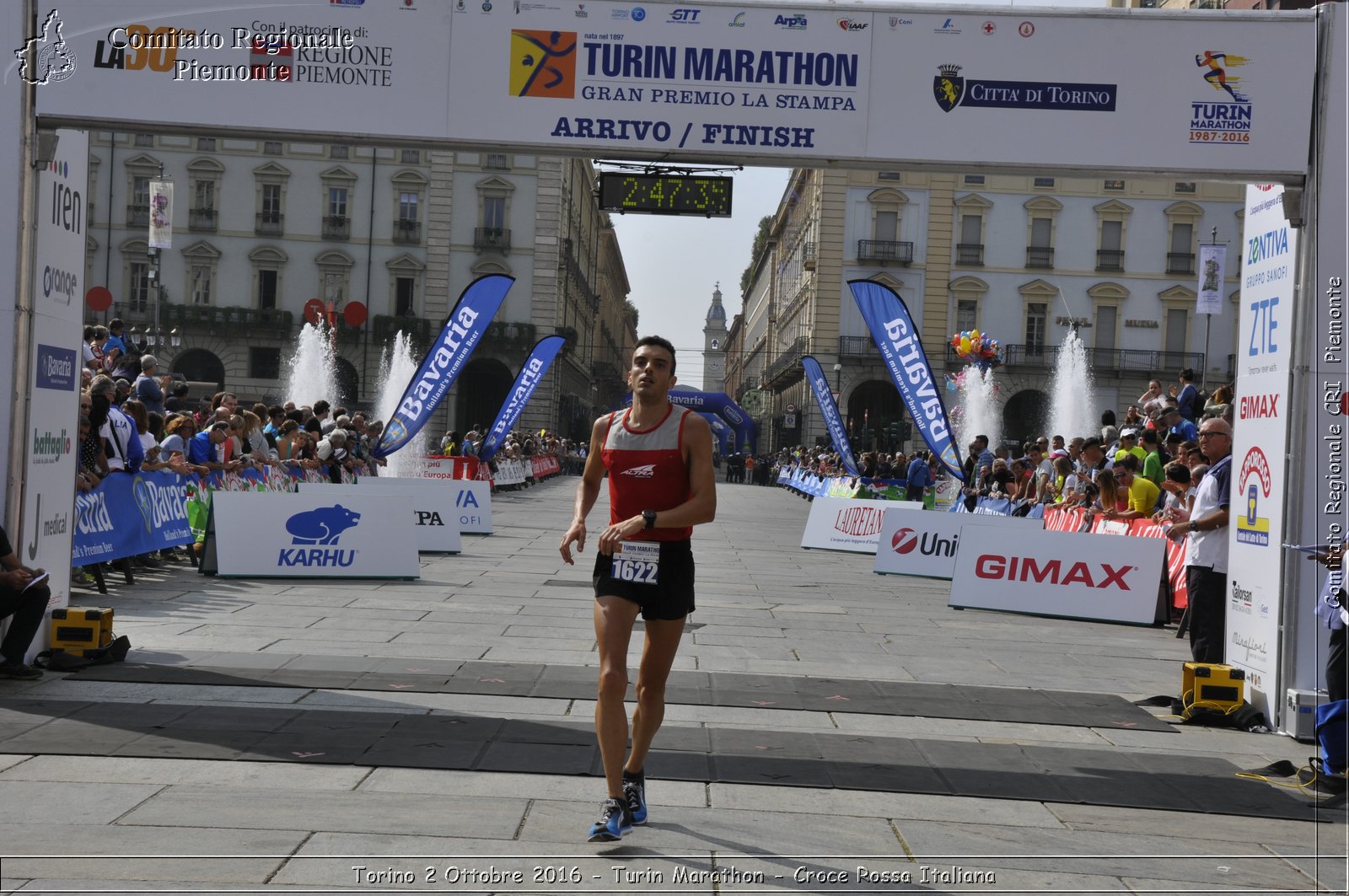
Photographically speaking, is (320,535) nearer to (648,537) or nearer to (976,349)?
(648,537)

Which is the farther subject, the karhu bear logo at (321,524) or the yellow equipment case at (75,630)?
the karhu bear logo at (321,524)

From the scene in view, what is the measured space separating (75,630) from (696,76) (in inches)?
197

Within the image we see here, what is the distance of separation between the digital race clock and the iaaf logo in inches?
339

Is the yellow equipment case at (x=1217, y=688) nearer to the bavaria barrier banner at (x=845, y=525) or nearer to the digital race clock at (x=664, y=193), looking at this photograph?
the digital race clock at (x=664, y=193)

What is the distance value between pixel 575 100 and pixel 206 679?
402 cm

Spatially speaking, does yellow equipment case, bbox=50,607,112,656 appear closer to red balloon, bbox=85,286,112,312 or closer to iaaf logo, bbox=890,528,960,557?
iaaf logo, bbox=890,528,960,557

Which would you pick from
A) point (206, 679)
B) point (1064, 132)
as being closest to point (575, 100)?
point (1064, 132)

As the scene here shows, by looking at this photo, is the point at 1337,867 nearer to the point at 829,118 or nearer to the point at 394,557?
the point at 829,118

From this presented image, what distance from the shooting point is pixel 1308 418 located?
7.50 meters

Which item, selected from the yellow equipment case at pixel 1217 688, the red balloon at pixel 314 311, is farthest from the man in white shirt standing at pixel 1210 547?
the red balloon at pixel 314 311

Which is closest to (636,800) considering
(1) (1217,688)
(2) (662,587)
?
(2) (662,587)

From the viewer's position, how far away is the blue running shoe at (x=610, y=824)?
4820 mm

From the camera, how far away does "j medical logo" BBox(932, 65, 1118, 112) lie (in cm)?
791

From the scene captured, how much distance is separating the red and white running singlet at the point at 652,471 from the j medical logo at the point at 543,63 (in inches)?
135
